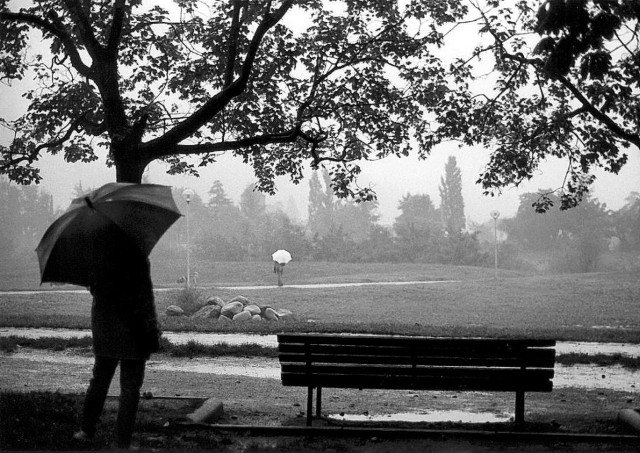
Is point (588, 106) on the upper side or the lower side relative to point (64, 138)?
upper

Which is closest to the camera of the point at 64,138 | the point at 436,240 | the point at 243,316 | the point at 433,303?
the point at 64,138

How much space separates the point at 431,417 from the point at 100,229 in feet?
15.1

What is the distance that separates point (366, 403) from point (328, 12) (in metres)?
6.54

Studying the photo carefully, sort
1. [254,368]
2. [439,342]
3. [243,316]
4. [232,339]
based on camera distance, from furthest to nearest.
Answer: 1. [243,316]
2. [232,339]
3. [254,368]
4. [439,342]

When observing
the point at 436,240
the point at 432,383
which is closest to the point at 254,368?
the point at 432,383

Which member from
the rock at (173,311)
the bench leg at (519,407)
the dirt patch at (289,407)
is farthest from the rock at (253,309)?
the bench leg at (519,407)

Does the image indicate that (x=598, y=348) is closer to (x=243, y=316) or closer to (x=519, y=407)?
(x=519, y=407)

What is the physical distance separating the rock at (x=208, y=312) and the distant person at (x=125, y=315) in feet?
63.1

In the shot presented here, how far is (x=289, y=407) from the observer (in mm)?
9047

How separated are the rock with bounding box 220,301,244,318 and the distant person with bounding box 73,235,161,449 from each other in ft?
64.3

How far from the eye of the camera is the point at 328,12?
12.7m

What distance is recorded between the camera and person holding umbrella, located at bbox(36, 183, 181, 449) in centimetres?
571

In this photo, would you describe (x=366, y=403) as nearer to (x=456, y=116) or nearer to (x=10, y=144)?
(x=456, y=116)

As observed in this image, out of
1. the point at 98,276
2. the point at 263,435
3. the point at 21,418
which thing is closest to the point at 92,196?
the point at 98,276
